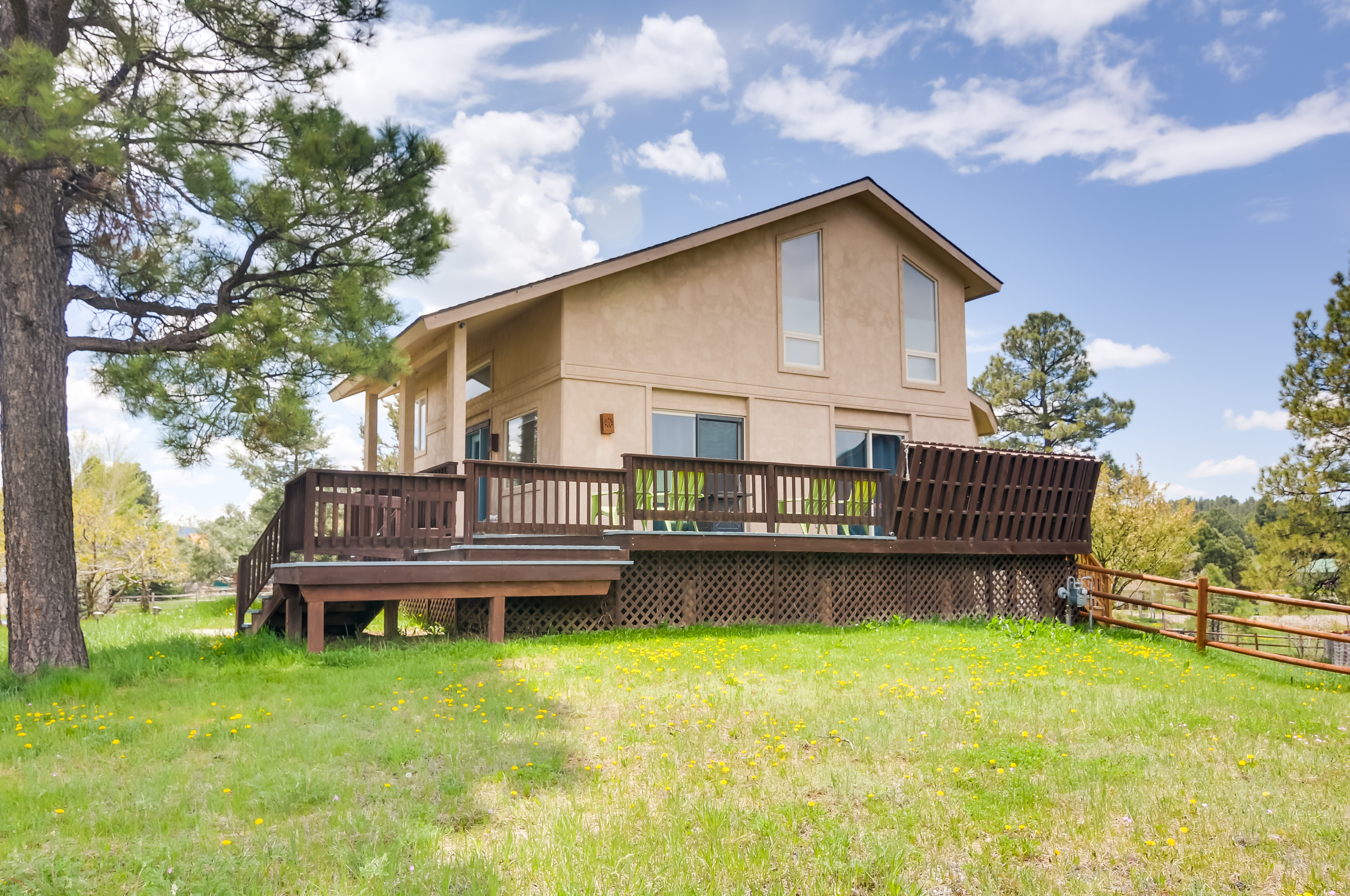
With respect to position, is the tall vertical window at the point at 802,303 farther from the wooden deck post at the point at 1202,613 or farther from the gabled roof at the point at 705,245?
the wooden deck post at the point at 1202,613

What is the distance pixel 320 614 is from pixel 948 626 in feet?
28.1

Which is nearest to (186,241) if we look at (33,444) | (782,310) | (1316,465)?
(33,444)

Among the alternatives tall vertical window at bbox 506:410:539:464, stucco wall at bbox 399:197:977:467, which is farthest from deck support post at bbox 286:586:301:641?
tall vertical window at bbox 506:410:539:464

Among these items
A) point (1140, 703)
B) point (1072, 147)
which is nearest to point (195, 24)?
point (1140, 703)

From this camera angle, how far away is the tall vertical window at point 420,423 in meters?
18.0

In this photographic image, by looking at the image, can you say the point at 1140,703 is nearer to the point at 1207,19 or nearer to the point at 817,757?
the point at 817,757

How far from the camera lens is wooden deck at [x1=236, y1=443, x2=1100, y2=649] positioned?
32.4 ft

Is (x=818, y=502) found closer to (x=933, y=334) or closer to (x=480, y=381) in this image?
(x=933, y=334)

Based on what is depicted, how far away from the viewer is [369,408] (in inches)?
681

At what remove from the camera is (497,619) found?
1049cm

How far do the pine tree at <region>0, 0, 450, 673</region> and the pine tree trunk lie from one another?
0.7 inches

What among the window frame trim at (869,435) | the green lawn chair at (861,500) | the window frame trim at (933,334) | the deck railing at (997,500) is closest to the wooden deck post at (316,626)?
the green lawn chair at (861,500)

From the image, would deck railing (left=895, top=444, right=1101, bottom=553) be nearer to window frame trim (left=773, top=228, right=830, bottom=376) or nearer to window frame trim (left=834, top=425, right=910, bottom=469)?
window frame trim (left=834, top=425, right=910, bottom=469)

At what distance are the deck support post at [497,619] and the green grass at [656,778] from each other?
1236 millimetres
